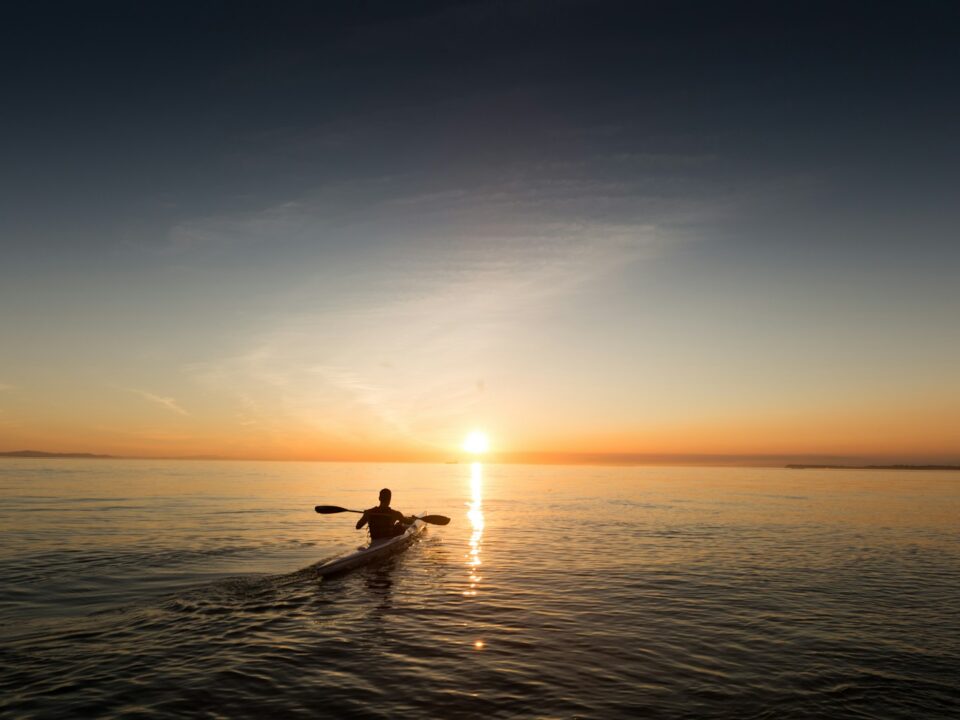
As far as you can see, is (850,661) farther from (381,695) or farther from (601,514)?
(601,514)

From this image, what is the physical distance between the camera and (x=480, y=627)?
50.6ft

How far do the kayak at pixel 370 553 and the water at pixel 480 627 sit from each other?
1.97 ft

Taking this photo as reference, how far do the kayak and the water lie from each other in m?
0.60

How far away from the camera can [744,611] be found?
1758 cm

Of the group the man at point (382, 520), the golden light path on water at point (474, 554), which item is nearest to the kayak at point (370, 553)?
the man at point (382, 520)

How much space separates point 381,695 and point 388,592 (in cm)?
929

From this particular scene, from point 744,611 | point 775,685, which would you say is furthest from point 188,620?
point 744,611

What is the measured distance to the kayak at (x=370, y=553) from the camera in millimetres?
21891

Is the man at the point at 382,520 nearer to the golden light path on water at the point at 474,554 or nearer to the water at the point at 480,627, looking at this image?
the water at the point at 480,627

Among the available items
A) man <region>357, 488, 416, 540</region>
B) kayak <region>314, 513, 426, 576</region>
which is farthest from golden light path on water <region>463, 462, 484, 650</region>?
man <region>357, 488, 416, 540</region>

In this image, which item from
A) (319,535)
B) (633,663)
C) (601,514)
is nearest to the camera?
(633,663)

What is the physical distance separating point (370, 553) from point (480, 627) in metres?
10.8

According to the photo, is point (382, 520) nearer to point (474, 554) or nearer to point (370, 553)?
point (370, 553)

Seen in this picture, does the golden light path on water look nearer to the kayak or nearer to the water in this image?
the water
